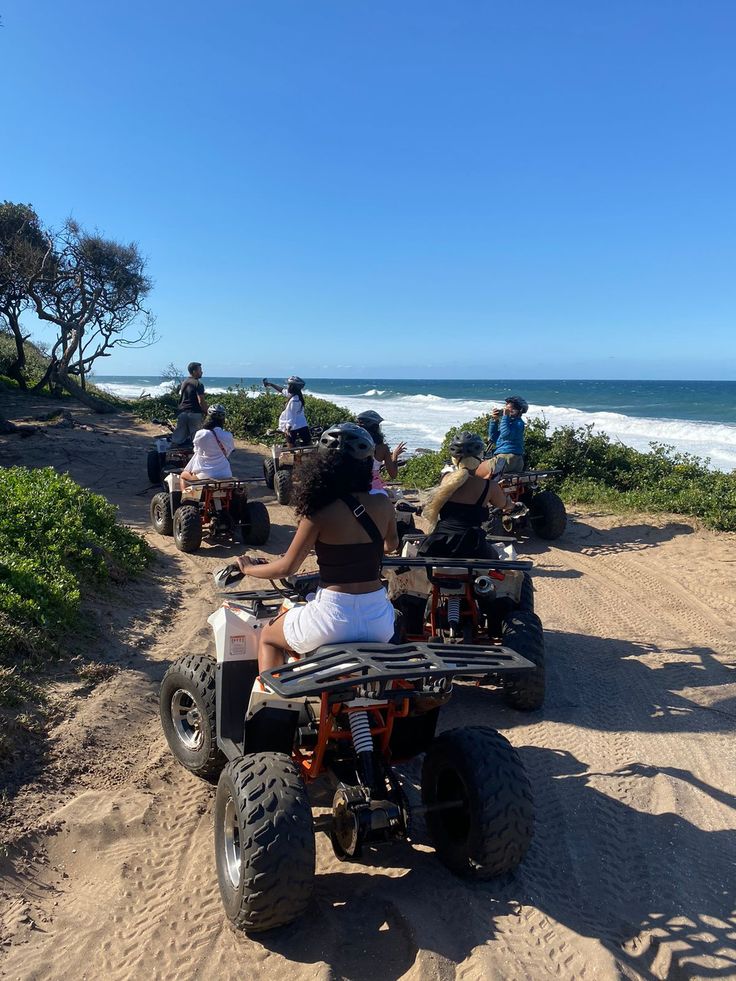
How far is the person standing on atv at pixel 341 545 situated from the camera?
2.98 meters

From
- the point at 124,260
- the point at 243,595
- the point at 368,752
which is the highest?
the point at 124,260

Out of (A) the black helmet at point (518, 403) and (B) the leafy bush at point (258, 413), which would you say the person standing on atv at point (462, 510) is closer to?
(A) the black helmet at point (518, 403)

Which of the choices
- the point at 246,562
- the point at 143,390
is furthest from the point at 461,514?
the point at 143,390

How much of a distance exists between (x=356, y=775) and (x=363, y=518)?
3.57ft

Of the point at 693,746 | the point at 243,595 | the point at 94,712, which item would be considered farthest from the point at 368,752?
the point at 693,746

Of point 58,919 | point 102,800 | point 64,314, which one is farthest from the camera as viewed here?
point 64,314

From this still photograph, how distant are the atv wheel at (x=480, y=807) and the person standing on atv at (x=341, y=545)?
1.92 feet

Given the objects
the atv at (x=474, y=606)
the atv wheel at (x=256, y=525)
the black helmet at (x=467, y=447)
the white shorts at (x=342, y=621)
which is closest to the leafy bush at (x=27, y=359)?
the atv wheel at (x=256, y=525)

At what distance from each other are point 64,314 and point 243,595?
25694mm

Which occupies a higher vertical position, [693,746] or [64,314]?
[64,314]

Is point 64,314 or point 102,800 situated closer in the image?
point 102,800

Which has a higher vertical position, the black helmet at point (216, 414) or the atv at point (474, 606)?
the black helmet at point (216, 414)

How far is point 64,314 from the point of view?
26.1 meters

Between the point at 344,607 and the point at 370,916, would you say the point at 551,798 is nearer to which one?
the point at 370,916
